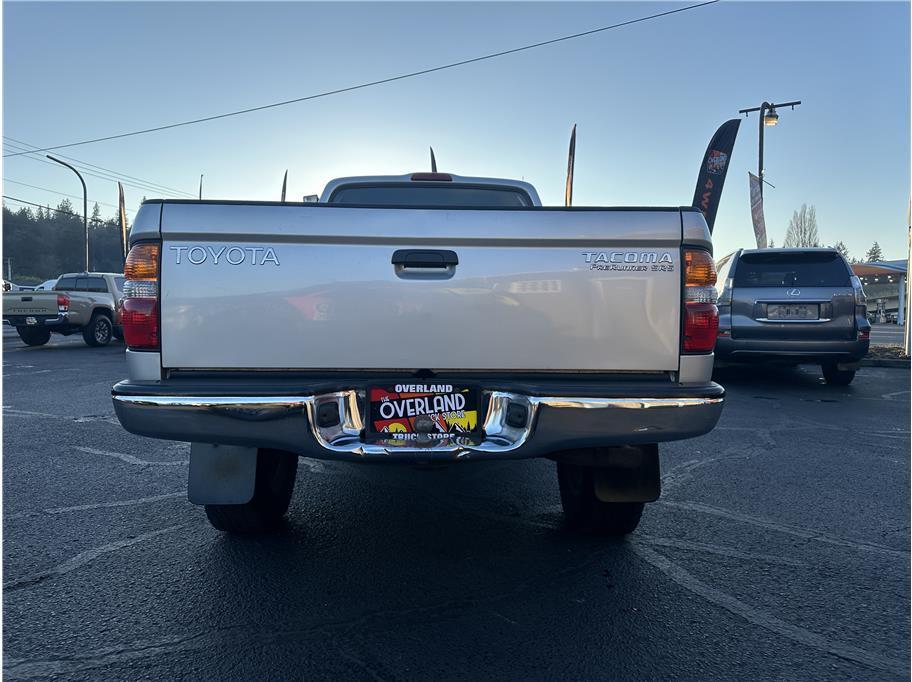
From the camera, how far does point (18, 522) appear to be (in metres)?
3.19

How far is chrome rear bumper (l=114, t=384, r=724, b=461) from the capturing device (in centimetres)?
221

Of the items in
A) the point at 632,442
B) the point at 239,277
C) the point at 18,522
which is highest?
the point at 239,277

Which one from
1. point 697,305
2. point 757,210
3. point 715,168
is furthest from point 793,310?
point 757,210

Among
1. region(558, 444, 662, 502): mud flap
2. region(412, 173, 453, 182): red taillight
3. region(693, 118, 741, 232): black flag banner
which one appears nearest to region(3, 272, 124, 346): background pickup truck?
region(412, 173, 453, 182): red taillight

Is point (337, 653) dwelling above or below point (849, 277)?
below

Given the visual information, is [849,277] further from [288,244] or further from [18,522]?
[18,522]

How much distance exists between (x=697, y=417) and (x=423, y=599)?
1279mm

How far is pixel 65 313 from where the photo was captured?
13.9 metres

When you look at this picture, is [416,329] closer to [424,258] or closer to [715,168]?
[424,258]

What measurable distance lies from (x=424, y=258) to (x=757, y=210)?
62.2ft

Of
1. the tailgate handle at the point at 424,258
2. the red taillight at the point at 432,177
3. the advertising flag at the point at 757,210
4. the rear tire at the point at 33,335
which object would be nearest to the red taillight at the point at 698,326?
the tailgate handle at the point at 424,258

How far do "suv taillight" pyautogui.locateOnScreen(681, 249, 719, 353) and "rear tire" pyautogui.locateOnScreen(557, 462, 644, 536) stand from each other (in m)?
0.82

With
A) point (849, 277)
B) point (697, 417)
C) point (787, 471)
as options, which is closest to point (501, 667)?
point (697, 417)

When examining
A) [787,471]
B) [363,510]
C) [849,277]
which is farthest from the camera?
[849,277]
